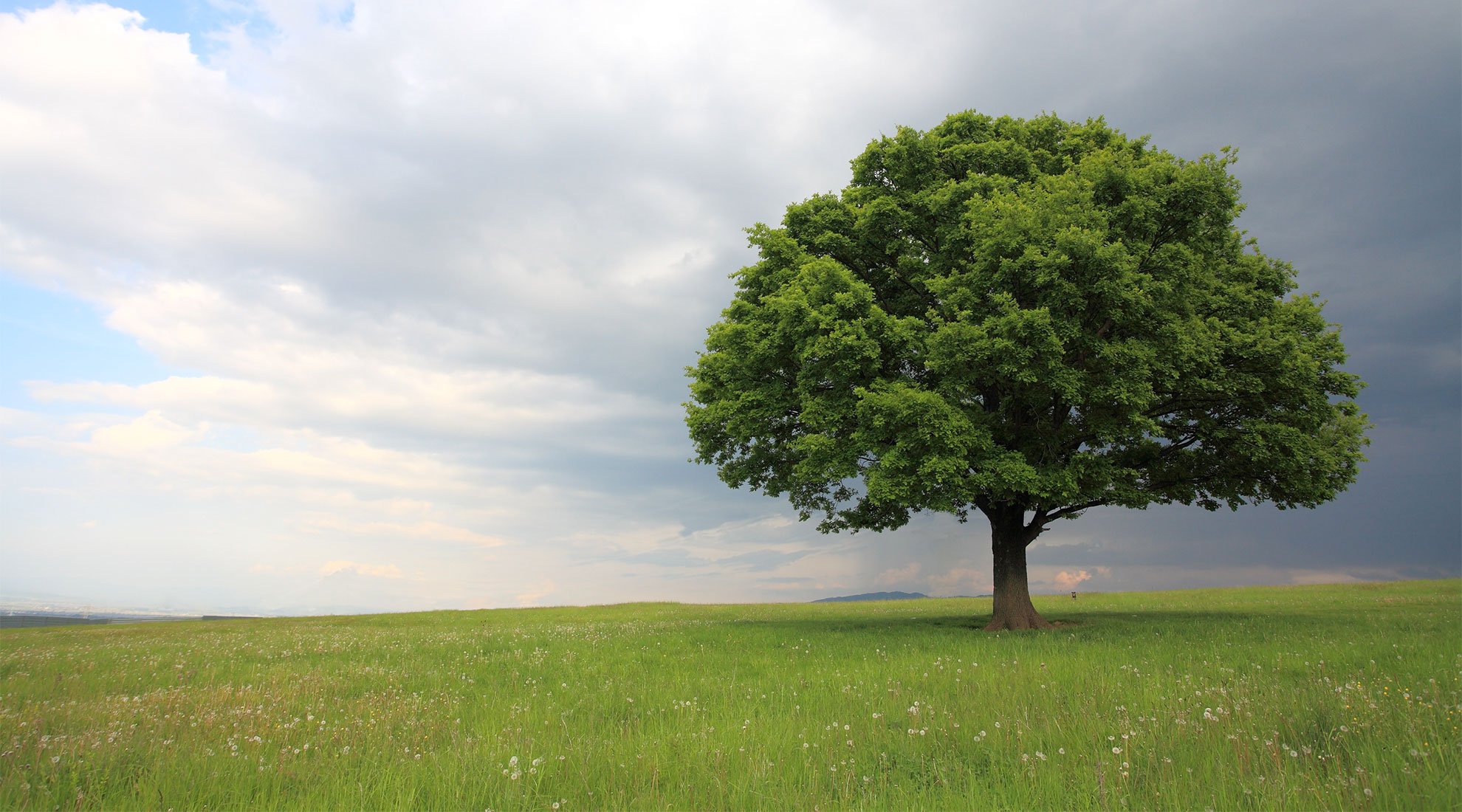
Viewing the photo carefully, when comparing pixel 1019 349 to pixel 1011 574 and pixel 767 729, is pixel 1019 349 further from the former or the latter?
pixel 767 729

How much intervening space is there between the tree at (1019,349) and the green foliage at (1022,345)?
10cm

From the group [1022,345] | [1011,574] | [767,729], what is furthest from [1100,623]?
[767,729]

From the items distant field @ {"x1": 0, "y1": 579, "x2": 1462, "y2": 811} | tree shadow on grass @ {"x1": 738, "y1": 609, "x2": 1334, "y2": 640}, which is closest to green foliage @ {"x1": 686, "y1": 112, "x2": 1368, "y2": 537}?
tree shadow on grass @ {"x1": 738, "y1": 609, "x2": 1334, "y2": 640}

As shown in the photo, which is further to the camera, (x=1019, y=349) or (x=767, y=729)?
(x=1019, y=349)

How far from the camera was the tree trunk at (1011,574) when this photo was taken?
25.7 meters

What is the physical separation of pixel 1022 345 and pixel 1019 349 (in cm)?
50

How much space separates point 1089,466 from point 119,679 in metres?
27.7

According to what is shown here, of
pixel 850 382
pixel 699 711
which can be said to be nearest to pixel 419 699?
pixel 699 711

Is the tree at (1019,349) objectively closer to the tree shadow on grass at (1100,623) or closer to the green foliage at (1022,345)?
the green foliage at (1022,345)

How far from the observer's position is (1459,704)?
28.4 ft

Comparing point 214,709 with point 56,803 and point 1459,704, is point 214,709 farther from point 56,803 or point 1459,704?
point 1459,704

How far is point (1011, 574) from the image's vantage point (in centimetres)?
2627

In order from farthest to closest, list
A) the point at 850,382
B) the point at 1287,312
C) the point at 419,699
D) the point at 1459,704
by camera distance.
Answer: the point at 1287,312
the point at 850,382
the point at 419,699
the point at 1459,704

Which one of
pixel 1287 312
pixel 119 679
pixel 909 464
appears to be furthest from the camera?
pixel 1287 312
